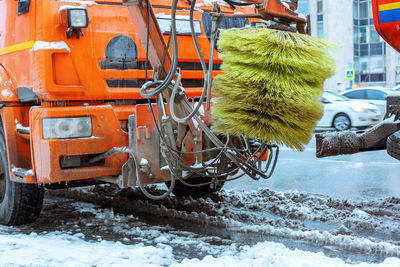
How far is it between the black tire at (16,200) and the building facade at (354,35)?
4020cm

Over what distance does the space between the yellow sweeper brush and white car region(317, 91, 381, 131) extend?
12.5 meters

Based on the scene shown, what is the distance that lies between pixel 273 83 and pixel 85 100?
1714 mm

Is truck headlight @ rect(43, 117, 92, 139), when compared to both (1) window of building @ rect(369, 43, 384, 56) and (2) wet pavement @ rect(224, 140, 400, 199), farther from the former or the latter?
(1) window of building @ rect(369, 43, 384, 56)

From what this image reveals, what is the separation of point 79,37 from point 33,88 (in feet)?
1.87

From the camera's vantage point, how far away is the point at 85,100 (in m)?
4.51

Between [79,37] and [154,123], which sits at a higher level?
[79,37]

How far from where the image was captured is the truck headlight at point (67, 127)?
14.2 feet

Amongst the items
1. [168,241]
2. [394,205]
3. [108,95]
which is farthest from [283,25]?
[394,205]

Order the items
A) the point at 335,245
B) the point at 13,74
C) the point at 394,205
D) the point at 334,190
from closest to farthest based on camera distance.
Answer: the point at 335,245
the point at 13,74
the point at 394,205
the point at 334,190

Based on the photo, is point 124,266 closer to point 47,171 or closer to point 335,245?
point 47,171

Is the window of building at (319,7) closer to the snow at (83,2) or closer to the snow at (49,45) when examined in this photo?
the snow at (83,2)

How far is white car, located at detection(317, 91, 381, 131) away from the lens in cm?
1606

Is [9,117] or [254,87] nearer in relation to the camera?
[254,87]

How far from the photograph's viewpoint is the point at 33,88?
14.5 feet
